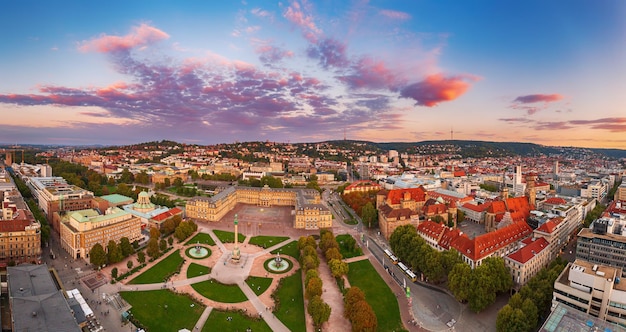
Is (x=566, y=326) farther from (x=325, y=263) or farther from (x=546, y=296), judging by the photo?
(x=325, y=263)

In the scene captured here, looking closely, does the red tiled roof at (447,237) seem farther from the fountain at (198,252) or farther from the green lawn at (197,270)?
the fountain at (198,252)

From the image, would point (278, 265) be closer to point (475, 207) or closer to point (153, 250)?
point (153, 250)

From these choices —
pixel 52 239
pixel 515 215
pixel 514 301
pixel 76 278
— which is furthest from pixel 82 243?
pixel 515 215

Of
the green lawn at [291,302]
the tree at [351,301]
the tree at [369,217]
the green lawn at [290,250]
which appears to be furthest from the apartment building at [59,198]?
the tree at [369,217]

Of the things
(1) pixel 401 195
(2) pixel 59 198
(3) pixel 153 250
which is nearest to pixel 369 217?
(1) pixel 401 195

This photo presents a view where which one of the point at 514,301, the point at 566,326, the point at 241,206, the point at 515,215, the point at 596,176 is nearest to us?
the point at 566,326

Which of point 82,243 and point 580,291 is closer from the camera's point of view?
point 580,291
